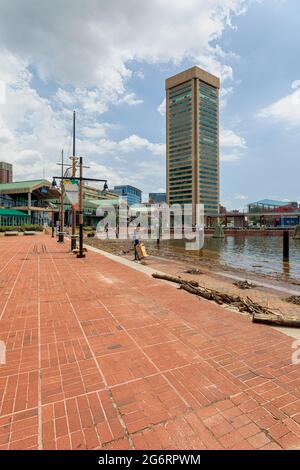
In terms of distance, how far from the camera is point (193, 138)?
152250mm

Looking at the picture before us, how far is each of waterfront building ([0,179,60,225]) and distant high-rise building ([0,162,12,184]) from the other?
77.1 feet

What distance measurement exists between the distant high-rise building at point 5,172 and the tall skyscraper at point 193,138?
320 ft

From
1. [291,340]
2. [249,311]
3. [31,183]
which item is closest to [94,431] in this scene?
[291,340]

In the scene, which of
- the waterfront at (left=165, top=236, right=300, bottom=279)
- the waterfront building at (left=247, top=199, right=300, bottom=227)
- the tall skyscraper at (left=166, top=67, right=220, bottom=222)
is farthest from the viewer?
the tall skyscraper at (left=166, top=67, right=220, bottom=222)

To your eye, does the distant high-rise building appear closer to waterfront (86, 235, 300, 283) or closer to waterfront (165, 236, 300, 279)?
waterfront (86, 235, 300, 283)

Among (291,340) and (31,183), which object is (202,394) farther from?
(31,183)

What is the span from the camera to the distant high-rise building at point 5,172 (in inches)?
3135

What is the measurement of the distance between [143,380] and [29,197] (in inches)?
2371

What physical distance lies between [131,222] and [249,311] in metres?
101

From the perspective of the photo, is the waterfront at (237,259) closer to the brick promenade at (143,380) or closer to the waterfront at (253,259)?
the waterfront at (253,259)

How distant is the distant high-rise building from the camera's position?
79625mm

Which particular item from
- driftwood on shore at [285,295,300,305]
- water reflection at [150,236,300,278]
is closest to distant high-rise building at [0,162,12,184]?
A: water reflection at [150,236,300,278]

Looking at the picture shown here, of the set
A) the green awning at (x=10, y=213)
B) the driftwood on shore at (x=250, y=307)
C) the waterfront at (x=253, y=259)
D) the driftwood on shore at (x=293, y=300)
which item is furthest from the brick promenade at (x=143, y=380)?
the green awning at (x=10, y=213)

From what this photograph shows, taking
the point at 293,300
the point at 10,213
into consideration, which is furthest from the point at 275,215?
the point at 293,300
